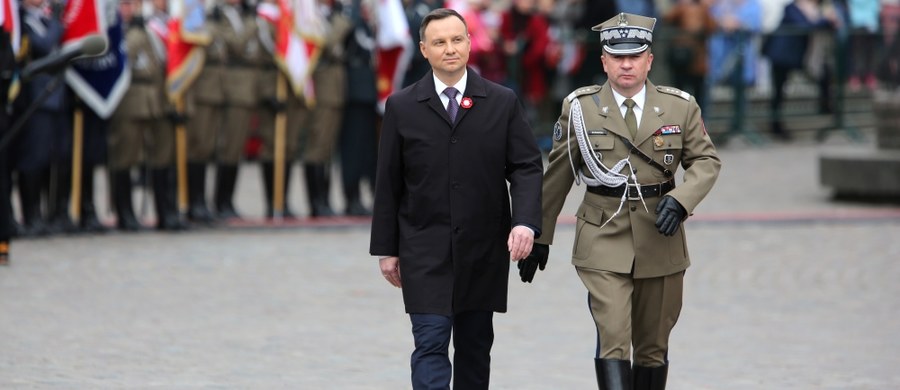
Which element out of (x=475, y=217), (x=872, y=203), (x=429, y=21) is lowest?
(x=872, y=203)

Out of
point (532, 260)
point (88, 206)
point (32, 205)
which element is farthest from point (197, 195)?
point (532, 260)

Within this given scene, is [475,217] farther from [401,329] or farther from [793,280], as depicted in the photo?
[793,280]

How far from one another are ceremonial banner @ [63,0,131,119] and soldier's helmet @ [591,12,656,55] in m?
8.24

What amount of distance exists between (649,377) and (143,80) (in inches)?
349

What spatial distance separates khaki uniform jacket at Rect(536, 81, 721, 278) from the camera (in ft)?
23.0

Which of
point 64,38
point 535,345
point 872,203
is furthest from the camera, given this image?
point 872,203

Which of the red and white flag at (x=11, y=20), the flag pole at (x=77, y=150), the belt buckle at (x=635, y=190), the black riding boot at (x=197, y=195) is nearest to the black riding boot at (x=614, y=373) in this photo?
the belt buckle at (x=635, y=190)

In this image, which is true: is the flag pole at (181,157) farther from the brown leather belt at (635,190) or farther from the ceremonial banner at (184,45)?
the brown leather belt at (635,190)

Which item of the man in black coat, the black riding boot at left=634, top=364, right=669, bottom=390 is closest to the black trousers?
the man in black coat

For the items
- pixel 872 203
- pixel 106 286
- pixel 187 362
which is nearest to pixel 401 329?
pixel 187 362

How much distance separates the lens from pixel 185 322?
10438mm

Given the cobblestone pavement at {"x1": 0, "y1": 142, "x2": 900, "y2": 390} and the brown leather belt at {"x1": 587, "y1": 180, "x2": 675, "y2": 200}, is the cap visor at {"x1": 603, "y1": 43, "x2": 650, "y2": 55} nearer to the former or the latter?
the brown leather belt at {"x1": 587, "y1": 180, "x2": 675, "y2": 200}

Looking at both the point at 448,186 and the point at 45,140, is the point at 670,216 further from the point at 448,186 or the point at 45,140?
the point at 45,140

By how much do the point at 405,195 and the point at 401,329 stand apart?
332 centimetres
